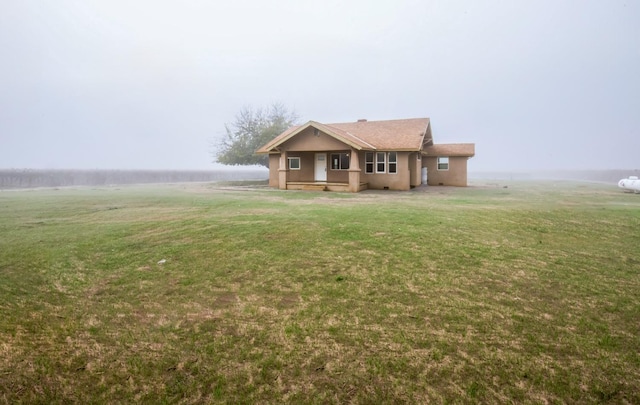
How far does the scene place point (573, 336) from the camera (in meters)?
4.38

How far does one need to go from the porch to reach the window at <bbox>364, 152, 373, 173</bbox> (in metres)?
1.08

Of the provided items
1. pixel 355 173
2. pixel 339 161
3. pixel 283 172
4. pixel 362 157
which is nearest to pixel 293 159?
pixel 283 172

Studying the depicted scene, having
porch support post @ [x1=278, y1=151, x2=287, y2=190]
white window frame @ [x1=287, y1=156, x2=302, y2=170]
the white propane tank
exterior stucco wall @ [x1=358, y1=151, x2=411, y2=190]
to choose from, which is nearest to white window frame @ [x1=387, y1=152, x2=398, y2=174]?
exterior stucco wall @ [x1=358, y1=151, x2=411, y2=190]

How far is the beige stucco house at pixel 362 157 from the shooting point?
76.1 ft

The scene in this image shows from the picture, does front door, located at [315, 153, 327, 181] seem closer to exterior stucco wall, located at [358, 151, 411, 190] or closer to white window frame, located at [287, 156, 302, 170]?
white window frame, located at [287, 156, 302, 170]

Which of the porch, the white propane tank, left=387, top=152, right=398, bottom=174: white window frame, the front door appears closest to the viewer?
the white propane tank

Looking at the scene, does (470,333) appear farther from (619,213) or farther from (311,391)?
(619,213)

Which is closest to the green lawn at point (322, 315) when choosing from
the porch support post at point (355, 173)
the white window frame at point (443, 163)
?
the porch support post at point (355, 173)

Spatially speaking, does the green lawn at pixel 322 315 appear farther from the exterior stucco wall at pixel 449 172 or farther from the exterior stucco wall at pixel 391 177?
the exterior stucco wall at pixel 449 172

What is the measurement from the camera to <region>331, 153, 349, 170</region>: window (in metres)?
25.2

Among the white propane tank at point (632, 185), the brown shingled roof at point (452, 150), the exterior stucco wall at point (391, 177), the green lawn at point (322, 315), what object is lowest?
the green lawn at point (322, 315)

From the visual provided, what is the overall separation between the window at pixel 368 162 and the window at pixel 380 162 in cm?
45

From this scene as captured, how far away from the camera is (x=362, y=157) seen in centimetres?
2491

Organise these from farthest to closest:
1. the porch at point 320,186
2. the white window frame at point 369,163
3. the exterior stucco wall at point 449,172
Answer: the exterior stucco wall at point 449,172, the white window frame at point 369,163, the porch at point 320,186
